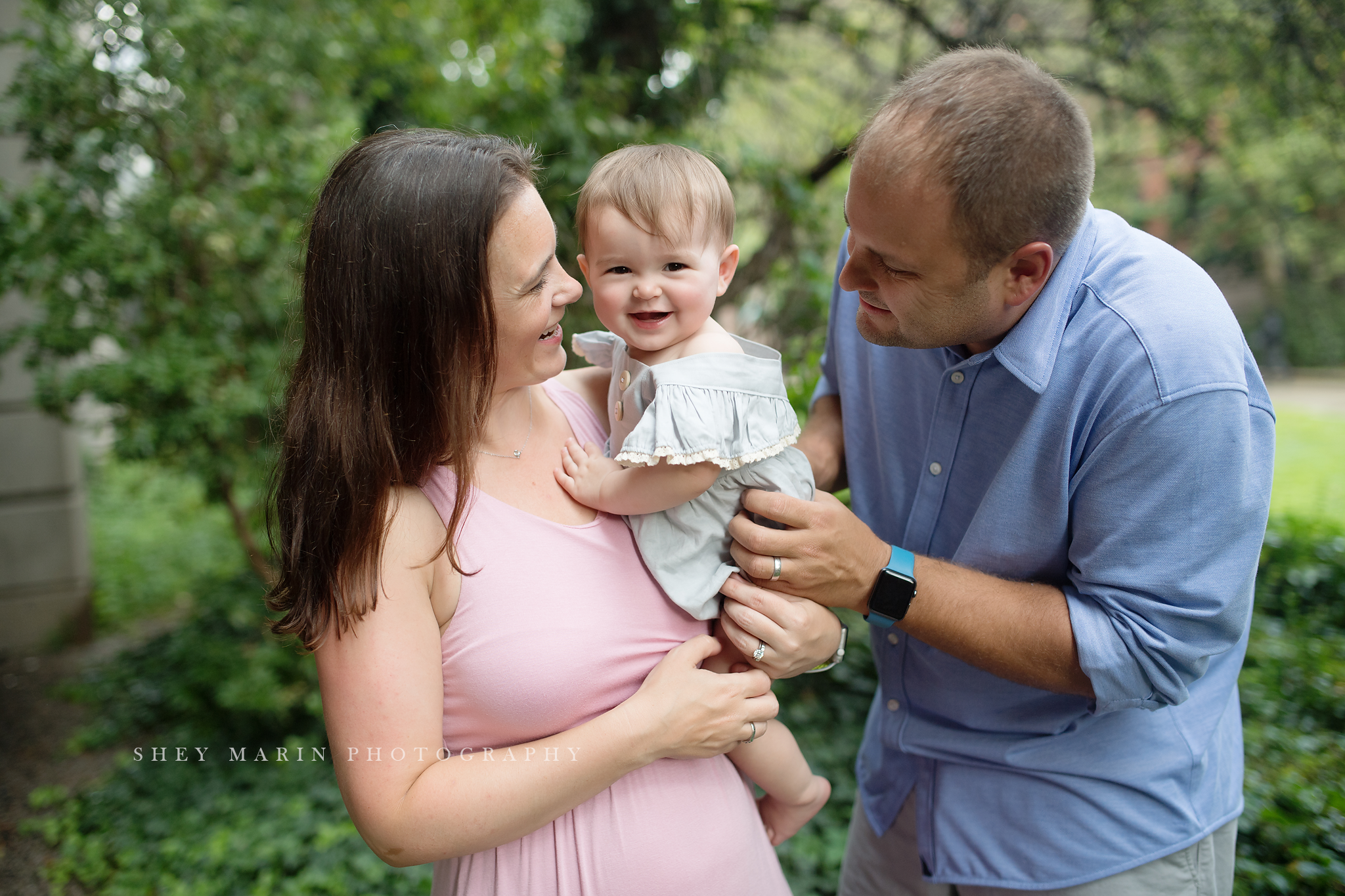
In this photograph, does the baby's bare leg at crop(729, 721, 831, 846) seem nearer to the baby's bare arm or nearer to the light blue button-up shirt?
the light blue button-up shirt

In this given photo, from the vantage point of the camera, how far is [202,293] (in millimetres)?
4379

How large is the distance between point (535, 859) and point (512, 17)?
638cm

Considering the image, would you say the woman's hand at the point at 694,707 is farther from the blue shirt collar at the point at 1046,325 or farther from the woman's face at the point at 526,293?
the blue shirt collar at the point at 1046,325

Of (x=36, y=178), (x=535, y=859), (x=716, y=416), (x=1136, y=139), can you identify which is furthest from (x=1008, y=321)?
(x=1136, y=139)

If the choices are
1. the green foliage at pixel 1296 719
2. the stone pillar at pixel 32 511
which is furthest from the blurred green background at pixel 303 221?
the stone pillar at pixel 32 511

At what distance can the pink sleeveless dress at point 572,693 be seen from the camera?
142 centimetres

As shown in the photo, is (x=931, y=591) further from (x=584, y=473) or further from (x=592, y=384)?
(x=592, y=384)

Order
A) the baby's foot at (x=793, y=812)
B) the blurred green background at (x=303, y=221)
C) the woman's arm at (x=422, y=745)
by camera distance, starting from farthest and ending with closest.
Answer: the blurred green background at (x=303, y=221) < the baby's foot at (x=793, y=812) < the woman's arm at (x=422, y=745)

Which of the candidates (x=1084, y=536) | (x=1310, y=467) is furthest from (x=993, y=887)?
(x=1310, y=467)

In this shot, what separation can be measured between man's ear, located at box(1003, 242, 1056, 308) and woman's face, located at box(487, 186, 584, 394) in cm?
80

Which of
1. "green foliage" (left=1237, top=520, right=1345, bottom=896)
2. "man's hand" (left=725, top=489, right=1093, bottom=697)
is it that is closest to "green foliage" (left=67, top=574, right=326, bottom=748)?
"man's hand" (left=725, top=489, right=1093, bottom=697)

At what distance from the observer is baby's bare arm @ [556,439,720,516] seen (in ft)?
5.13

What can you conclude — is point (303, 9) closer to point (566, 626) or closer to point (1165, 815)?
point (566, 626)

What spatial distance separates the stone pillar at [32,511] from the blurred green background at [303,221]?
39 centimetres
